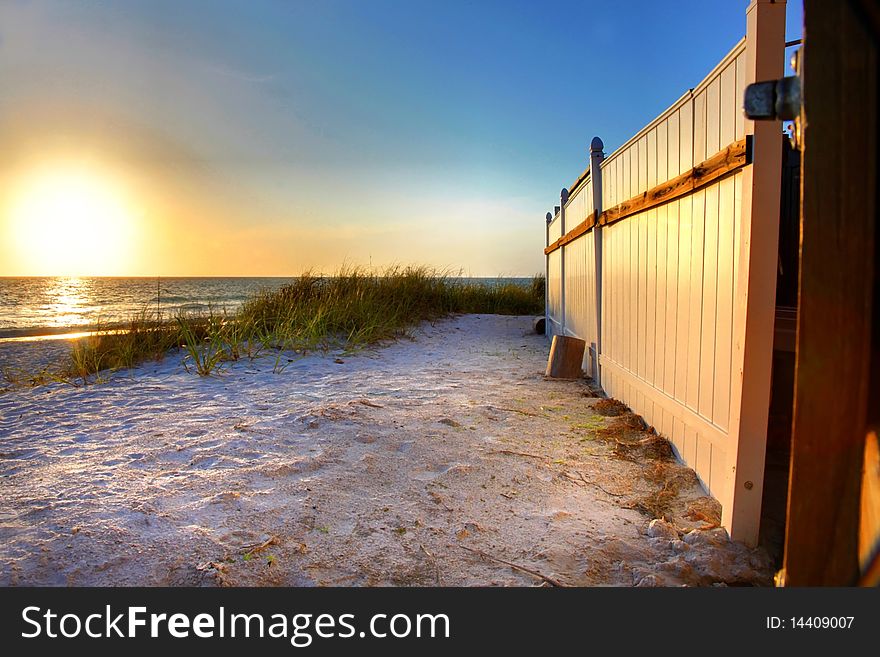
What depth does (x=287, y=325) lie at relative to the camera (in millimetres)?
6582

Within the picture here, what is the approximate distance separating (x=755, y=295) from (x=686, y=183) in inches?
35.3

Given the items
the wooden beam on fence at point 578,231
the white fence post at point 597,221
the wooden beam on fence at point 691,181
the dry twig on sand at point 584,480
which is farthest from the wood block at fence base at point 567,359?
the dry twig on sand at point 584,480

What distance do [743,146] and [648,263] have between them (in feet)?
4.76

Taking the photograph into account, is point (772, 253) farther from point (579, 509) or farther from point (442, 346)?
point (442, 346)

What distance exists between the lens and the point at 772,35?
1933mm

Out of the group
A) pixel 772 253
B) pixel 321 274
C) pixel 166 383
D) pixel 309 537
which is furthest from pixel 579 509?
pixel 321 274

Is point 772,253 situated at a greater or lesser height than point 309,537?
greater

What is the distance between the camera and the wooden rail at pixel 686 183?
209 cm

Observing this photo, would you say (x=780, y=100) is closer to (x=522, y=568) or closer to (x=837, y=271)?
(x=837, y=271)

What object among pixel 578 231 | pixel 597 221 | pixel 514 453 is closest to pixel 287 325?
pixel 578 231

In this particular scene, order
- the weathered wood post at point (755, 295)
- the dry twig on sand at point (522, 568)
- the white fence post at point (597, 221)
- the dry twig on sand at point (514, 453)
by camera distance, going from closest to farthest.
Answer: the dry twig on sand at point (522, 568)
the weathered wood post at point (755, 295)
the dry twig on sand at point (514, 453)
the white fence post at point (597, 221)

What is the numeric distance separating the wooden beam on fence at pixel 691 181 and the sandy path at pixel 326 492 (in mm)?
1546

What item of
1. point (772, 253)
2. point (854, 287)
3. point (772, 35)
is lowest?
point (854, 287)

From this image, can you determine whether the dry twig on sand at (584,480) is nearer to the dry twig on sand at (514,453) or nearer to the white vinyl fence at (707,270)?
the dry twig on sand at (514,453)
